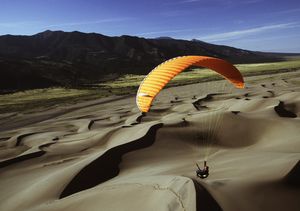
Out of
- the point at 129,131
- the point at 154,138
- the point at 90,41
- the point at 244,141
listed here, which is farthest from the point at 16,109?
the point at 90,41

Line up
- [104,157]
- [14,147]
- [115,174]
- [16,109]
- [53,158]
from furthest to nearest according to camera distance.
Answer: [16,109] → [14,147] → [53,158] → [104,157] → [115,174]

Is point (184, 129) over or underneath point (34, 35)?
underneath

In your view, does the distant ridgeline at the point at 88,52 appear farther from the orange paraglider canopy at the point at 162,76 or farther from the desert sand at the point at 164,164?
the orange paraglider canopy at the point at 162,76

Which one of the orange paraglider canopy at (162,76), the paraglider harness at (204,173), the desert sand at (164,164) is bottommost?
the desert sand at (164,164)

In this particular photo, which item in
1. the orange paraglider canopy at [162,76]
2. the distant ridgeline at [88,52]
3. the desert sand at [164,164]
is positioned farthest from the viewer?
the distant ridgeline at [88,52]

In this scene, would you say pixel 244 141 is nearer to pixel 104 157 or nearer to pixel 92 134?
pixel 104 157

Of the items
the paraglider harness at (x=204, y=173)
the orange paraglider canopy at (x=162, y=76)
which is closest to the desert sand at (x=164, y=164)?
the paraglider harness at (x=204, y=173)

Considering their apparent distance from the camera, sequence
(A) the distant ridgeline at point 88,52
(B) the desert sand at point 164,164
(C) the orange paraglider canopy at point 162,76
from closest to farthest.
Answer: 1. (B) the desert sand at point 164,164
2. (C) the orange paraglider canopy at point 162,76
3. (A) the distant ridgeline at point 88,52

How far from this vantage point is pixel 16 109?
137ft

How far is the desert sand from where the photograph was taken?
33.0 ft

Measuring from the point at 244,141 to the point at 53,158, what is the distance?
10.0m

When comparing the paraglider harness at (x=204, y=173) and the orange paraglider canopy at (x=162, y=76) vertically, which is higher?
the orange paraglider canopy at (x=162, y=76)

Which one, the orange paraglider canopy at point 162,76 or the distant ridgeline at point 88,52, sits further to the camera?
the distant ridgeline at point 88,52

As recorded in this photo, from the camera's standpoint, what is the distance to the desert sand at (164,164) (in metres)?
10.0
